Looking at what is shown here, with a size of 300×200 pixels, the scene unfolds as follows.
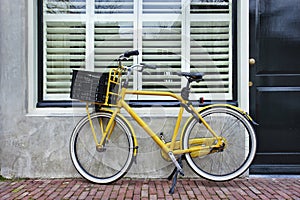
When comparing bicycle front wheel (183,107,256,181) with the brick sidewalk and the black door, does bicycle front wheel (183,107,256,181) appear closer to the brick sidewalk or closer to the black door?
the brick sidewalk

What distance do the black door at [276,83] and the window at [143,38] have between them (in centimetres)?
35

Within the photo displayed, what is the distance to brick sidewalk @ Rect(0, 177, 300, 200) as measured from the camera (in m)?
3.48

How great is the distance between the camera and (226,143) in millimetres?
3820

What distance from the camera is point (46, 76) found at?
4.33 metres

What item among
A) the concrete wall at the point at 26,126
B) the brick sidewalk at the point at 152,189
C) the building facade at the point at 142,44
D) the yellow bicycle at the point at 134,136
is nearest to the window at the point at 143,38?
the building facade at the point at 142,44

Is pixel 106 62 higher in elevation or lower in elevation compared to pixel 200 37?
lower

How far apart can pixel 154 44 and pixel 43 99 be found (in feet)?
5.12

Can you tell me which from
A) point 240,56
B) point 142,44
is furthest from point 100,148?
point 240,56

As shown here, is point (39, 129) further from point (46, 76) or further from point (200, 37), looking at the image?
point (200, 37)

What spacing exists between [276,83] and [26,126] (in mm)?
3098

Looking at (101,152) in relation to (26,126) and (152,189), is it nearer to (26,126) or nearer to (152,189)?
(152,189)

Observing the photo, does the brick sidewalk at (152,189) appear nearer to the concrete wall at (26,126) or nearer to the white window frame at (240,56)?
the concrete wall at (26,126)

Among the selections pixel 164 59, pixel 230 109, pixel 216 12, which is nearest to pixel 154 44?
pixel 164 59

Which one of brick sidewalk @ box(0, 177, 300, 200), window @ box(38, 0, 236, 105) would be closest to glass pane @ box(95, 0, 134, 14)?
window @ box(38, 0, 236, 105)
